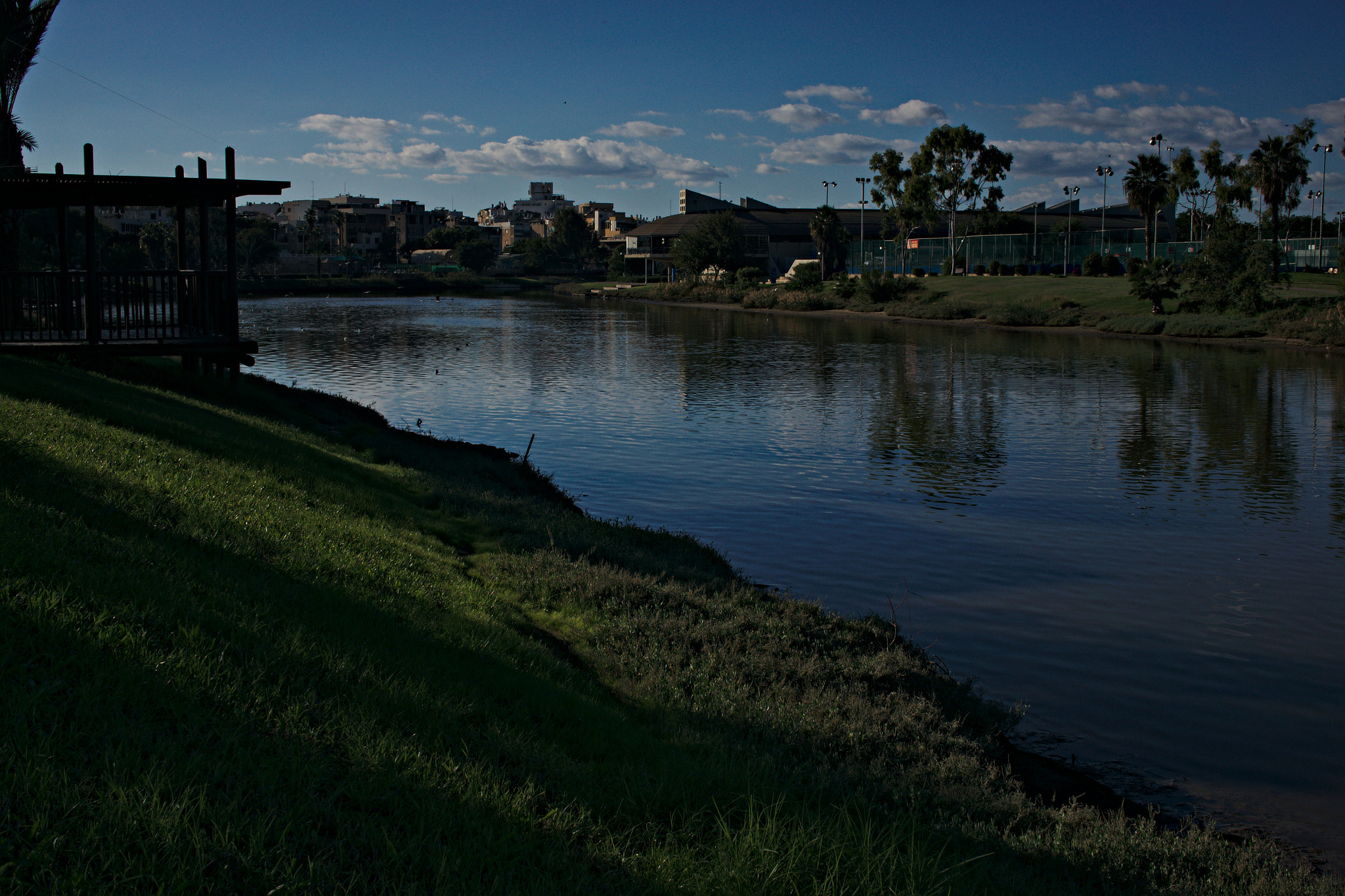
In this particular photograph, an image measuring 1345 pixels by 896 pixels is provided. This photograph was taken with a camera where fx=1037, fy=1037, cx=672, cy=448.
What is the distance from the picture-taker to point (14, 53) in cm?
2664

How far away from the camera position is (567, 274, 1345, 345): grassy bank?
174 feet

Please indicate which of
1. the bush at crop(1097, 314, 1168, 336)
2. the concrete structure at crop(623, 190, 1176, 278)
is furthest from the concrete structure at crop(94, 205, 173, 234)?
the bush at crop(1097, 314, 1168, 336)

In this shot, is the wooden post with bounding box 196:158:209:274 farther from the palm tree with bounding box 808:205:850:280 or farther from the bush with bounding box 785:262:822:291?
the palm tree with bounding box 808:205:850:280

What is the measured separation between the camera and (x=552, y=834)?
4801 mm

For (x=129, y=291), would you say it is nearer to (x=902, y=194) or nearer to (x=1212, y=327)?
(x=1212, y=327)

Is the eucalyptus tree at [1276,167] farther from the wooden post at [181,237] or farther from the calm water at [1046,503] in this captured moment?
the wooden post at [181,237]

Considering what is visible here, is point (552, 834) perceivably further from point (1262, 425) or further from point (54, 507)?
point (1262, 425)

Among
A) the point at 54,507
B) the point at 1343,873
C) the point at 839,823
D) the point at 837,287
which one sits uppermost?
the point at 837,287

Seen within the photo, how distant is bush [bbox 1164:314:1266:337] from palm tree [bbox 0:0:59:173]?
173ft

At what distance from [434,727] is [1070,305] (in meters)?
70.6

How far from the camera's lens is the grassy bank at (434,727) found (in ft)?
14.0

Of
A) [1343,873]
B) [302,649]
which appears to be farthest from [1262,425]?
[302,649]

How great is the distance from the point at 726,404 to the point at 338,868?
2995cm

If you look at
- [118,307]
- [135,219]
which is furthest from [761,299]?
[135,219]
